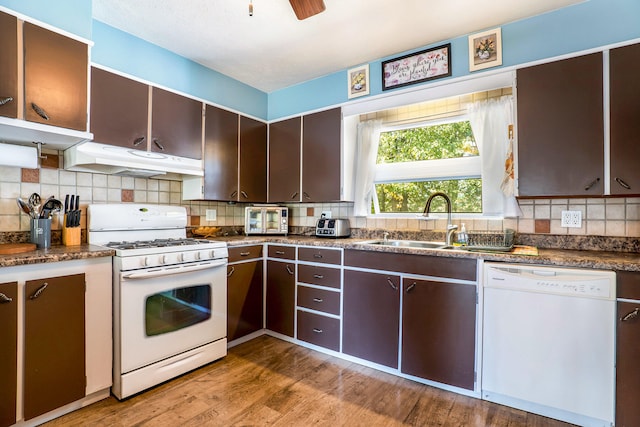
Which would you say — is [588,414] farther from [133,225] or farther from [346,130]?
[133,225]

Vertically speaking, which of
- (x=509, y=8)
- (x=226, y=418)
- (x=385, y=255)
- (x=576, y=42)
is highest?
(x=509, y=8)

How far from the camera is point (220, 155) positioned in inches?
111

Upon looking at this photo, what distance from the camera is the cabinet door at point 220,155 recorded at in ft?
8.91

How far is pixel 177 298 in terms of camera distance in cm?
213

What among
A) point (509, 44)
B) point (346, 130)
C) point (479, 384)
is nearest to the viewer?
point (479, 384)

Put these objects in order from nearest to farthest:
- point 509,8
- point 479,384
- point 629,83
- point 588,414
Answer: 1. point 588,414
2. point 629,83
3. point 479,384
4. point 509,8

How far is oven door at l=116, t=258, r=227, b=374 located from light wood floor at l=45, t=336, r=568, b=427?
0.23 meters

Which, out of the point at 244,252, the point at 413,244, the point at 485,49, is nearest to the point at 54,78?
the point at 244,252

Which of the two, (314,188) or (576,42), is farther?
(314,188)

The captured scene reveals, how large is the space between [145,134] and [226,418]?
→ 1956 millimetres

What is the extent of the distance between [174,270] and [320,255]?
1.07 m

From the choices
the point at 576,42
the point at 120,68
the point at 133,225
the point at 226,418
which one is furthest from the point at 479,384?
the point at 120,68

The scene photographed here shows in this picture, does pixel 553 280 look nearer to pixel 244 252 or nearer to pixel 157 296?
pixel 244 252

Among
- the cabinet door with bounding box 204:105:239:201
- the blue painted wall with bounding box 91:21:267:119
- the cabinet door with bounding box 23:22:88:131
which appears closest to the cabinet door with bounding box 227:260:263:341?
the cabinet door with bounding box 204:105:239:201
